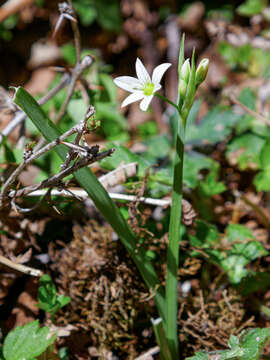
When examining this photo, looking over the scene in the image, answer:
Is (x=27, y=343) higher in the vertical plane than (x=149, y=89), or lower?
lower

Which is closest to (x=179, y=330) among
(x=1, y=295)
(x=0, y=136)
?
(x=1, y=295)

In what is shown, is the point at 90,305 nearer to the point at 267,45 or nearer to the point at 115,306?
the point at 115,306

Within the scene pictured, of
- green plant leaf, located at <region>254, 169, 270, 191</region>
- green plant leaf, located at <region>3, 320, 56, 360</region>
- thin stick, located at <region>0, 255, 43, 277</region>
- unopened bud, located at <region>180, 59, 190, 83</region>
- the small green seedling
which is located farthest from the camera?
green plant leaf, located at <region>254, 169, 270, 191</region>

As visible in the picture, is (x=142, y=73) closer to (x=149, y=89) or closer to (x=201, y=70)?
(x=149, y=89)

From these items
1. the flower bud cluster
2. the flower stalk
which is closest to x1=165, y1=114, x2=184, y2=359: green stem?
the flower stalk

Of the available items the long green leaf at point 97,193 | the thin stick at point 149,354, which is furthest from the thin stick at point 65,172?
the thin stick at point 149,354

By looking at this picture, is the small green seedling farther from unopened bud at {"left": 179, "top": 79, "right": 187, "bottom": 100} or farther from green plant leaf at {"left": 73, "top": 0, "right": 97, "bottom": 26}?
green plant leaf at {"left": 73, "top": 0, "right": 97, "bottom": 26}

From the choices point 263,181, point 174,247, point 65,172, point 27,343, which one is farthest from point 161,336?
point 263,181
